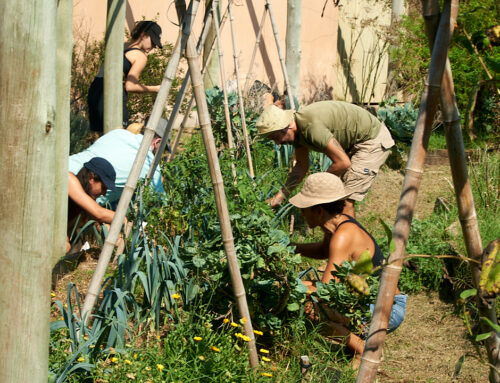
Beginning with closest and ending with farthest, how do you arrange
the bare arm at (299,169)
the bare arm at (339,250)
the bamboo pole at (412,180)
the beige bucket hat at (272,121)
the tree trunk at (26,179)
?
the bamboo pole at (412,180) < the tree trunk at (26,179) < the bare arm at (339,250) < the beige bucket hat at (272,121) < the bare arm at (299,169)

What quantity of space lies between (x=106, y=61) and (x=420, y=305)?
118 inches

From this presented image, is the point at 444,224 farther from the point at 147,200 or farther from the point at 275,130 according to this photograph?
the point at 147,200

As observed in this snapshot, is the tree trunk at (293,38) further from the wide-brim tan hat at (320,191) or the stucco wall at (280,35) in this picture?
the wide-brim tan hat at (320,191)

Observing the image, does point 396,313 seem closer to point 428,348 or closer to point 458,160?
point 428,348

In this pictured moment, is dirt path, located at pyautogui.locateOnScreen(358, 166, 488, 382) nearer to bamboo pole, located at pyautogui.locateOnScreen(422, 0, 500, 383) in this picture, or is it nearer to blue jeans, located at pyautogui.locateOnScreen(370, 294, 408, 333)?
blue jeans, located at pyautogui.locateOnScreen(370, 294, 408, 333)

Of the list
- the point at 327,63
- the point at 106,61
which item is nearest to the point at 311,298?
the point at 106,61

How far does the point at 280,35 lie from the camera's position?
30.4 ft

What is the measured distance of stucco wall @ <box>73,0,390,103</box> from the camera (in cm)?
770

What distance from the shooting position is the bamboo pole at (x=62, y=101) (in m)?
3.78

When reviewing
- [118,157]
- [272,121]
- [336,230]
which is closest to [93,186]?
[118,157]

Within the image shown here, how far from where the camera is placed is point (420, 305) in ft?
14.5

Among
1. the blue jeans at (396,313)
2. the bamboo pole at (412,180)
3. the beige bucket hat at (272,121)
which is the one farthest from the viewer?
the beige bucket hat at (272,121)

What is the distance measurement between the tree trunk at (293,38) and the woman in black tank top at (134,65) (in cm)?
271

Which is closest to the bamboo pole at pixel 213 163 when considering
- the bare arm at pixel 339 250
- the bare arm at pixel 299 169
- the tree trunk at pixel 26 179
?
the bare arm at pixel 339 250
